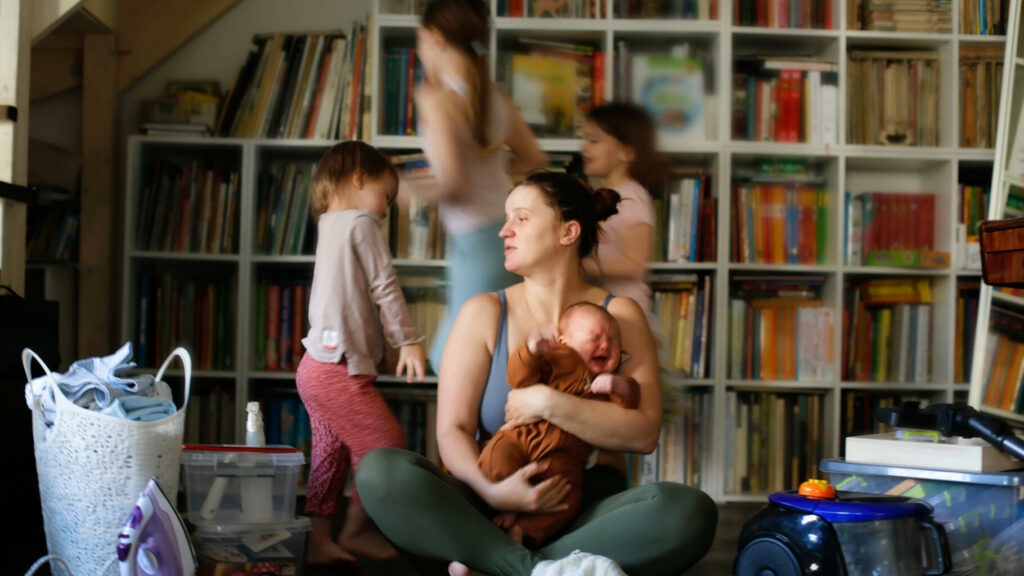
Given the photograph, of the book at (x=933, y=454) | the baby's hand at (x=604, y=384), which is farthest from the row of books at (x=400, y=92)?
the book at (x=933, y=454)

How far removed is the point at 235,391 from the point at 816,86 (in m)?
2.41

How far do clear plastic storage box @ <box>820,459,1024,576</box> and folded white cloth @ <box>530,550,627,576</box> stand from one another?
62 centimetres

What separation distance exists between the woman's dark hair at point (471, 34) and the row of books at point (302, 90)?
1.28m

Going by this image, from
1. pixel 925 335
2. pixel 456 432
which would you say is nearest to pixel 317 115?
pixel 456 432

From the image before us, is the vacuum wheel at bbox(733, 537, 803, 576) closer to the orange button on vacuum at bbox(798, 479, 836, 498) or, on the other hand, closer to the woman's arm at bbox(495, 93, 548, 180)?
the orange button on vacuum at bbox(798, 479, 836, 498)

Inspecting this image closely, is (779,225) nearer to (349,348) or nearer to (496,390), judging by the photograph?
(349,348)

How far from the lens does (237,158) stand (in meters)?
3.36

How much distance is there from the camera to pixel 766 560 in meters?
1.47

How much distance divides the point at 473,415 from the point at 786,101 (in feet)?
7.12

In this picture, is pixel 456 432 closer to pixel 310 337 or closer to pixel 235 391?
pixel 310 337

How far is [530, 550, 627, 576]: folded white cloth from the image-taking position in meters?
1.38

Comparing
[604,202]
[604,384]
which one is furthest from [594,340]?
[604,202]

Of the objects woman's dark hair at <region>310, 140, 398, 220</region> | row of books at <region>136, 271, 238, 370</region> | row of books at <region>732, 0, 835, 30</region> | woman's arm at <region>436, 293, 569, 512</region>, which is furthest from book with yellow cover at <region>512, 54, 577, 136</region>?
woman's arm at <region>436, 293, 569, 512</region>

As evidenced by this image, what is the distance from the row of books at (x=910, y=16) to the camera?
3.19 meters
